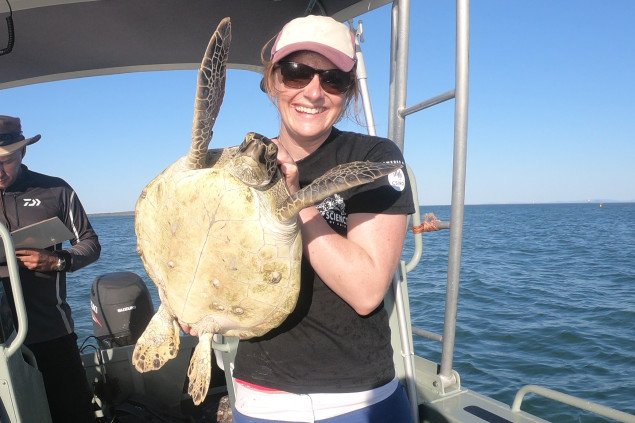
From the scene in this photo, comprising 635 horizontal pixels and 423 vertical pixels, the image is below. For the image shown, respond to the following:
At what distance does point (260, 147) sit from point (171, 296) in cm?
75

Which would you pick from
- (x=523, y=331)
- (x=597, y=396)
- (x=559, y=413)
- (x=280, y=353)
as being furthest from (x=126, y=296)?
(x=523, y=331)

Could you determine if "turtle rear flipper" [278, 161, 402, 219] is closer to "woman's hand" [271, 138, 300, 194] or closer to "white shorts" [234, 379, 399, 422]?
"woman's hand" [271, 138, 300, 194]

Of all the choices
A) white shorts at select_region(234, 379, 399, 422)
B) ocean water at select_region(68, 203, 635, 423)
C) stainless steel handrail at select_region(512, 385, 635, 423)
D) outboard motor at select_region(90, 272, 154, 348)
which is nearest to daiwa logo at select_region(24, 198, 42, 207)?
outboard motor at select_region(90, 272, 154, 348)

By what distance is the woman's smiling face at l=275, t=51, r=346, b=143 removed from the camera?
150cm

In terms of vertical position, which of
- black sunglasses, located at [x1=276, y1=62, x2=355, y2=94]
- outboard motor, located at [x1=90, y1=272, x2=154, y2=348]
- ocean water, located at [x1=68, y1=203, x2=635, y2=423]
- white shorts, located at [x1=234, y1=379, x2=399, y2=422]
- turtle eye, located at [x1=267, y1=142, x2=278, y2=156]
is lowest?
ocean water, located at [x1=68, y1=203, x2=635, y2=423]

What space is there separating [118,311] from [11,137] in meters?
1.87

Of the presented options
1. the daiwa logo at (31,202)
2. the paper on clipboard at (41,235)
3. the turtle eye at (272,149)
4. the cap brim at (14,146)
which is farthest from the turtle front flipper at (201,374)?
the cap brim at (14,146)

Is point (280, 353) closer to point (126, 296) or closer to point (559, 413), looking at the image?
point (126, 296)

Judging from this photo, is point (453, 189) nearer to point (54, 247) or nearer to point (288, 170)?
point (288, 170)

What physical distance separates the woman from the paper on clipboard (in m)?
1.90

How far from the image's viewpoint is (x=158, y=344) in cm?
203

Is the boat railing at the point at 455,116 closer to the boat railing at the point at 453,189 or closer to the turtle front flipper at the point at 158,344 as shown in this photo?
the boat railing at the point at 453,189

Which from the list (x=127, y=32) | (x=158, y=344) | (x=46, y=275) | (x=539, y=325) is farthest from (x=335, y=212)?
(x=539, y=325)

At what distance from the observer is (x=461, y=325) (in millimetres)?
9594
